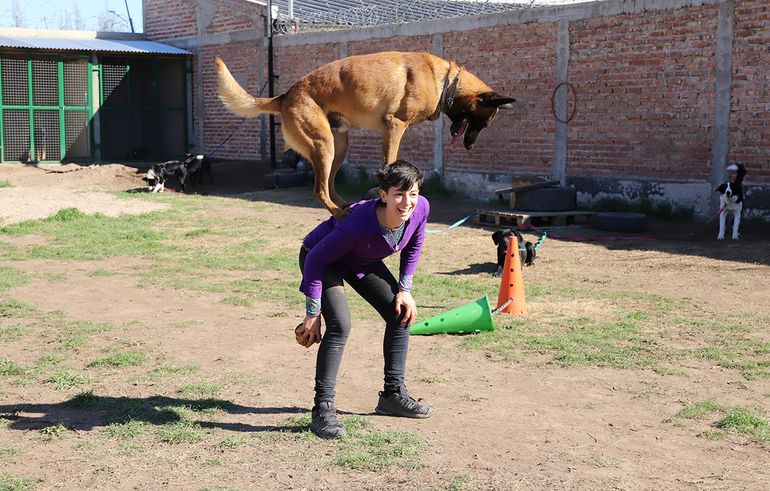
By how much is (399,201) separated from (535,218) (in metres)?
9.55

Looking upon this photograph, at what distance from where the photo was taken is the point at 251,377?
5.94 meters

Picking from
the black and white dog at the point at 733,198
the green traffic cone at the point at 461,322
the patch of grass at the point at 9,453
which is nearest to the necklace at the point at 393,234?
the patch of grass at the point at 9,453

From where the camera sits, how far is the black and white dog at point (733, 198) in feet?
39.3

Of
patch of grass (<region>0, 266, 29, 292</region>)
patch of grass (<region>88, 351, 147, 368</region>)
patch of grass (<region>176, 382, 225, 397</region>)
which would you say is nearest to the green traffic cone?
patch of grass (<region>176, 382, 225, 397</region>)

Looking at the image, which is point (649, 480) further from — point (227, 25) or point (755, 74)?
point (227, 25)

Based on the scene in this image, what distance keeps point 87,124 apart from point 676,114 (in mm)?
17396

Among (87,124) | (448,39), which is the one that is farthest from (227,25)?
(448,39)

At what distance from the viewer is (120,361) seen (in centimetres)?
621

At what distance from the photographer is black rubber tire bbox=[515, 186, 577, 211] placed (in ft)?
46.2

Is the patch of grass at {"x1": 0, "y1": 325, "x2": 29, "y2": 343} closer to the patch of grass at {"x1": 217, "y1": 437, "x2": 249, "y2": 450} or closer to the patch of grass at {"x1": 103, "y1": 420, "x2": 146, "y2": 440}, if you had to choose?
the patch of grass at {"x1": 103, "y1": 420, "x2": 146, "y2": 440}

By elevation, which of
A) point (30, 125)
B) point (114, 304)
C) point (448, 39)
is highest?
point (448, 39)

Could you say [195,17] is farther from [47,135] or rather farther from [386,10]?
[386,10]

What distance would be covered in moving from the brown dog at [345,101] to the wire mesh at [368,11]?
32.3ft

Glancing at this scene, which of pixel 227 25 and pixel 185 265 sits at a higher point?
pixel 227 25
